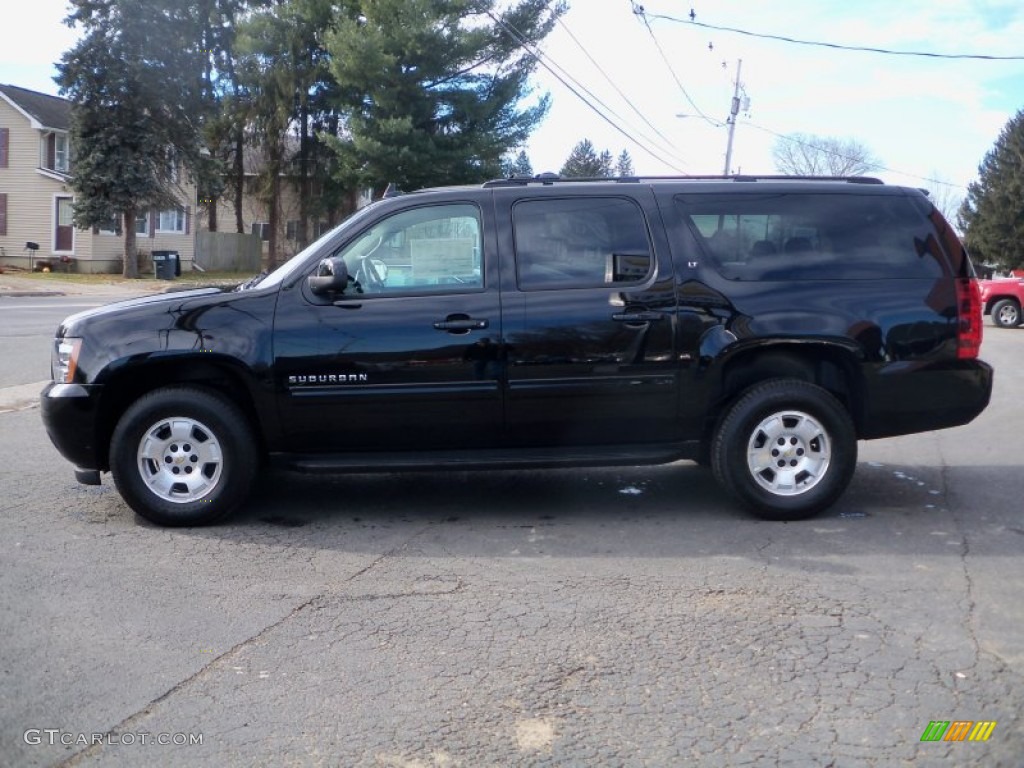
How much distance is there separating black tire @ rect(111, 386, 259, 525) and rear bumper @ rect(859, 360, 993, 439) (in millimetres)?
3766

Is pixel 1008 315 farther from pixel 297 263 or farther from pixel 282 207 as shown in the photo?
pixel 282 207

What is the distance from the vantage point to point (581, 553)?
582 centimetres

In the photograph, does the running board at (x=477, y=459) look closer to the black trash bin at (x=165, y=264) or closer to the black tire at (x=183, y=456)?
the black tire at (x=183, y=456)

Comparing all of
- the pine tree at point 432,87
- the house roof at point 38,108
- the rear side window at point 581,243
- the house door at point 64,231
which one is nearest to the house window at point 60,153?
the house roof at point 38,108

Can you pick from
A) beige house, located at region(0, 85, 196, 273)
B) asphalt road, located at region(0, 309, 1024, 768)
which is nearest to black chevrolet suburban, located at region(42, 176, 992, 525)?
asphalt road, located at region(0, 309, 1024, 768)

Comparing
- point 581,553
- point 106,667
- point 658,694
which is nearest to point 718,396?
point 581,553

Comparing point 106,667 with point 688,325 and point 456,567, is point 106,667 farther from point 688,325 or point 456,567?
point 688,325

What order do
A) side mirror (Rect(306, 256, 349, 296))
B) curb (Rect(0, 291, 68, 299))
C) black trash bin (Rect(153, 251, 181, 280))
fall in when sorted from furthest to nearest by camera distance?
black trash bin (Rect(153, 251, 181, 280)) < curb (Rect(0, 291, 68, 299)) < side mirror (Rect(306, 256, 349, 296))

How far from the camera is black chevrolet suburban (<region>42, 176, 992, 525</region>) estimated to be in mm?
6172

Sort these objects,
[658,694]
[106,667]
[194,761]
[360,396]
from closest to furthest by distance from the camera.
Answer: [194,761], [658,694], [106,667], [360,396]

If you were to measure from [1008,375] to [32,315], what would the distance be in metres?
18.4

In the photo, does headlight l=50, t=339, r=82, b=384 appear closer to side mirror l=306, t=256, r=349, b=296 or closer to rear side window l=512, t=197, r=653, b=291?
side mirror l=306, t=256, r=349, b=296

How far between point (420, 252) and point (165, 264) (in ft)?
115

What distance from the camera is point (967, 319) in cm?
652
